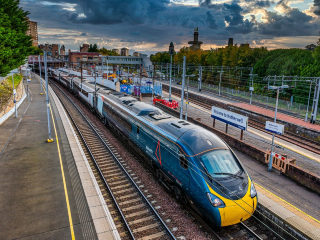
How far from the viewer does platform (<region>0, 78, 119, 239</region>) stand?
9.02 m

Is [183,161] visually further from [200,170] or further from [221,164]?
[221,164]

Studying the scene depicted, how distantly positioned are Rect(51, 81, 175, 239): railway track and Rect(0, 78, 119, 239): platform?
62 cm

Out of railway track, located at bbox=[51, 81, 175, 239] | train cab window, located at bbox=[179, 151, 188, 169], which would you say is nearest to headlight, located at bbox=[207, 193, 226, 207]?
train cab window, located at bbox=[179, 151, 188, 169]

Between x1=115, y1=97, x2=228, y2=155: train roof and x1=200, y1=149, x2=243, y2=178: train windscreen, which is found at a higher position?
x1=115, y1=97, x2=228, y2=155: train roof

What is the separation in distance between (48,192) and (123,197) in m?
3.58

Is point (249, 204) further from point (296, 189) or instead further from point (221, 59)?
point (221, 59)

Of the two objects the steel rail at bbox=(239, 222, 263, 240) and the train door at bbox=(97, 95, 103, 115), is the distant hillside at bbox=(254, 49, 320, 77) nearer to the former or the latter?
the train door at bbox=(97, 95, 103, 115)

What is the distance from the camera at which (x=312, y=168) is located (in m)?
17.7

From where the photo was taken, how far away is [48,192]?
37.9 feet

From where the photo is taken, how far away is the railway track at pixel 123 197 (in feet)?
31.3

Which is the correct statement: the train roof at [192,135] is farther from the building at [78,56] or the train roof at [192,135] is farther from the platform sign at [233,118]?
the building at [78,56]

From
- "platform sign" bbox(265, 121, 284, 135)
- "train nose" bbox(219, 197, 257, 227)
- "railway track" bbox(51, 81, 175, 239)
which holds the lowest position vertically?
"railway track" bbox(51, 81, 175, 239)

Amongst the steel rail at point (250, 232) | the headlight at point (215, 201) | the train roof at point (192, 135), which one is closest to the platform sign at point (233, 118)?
the train roof at point (192, 135)

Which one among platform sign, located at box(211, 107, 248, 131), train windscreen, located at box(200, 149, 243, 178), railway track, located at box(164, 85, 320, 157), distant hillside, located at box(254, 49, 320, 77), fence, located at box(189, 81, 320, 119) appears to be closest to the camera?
train windscreen, located at box(200, 149, 243, 178)
